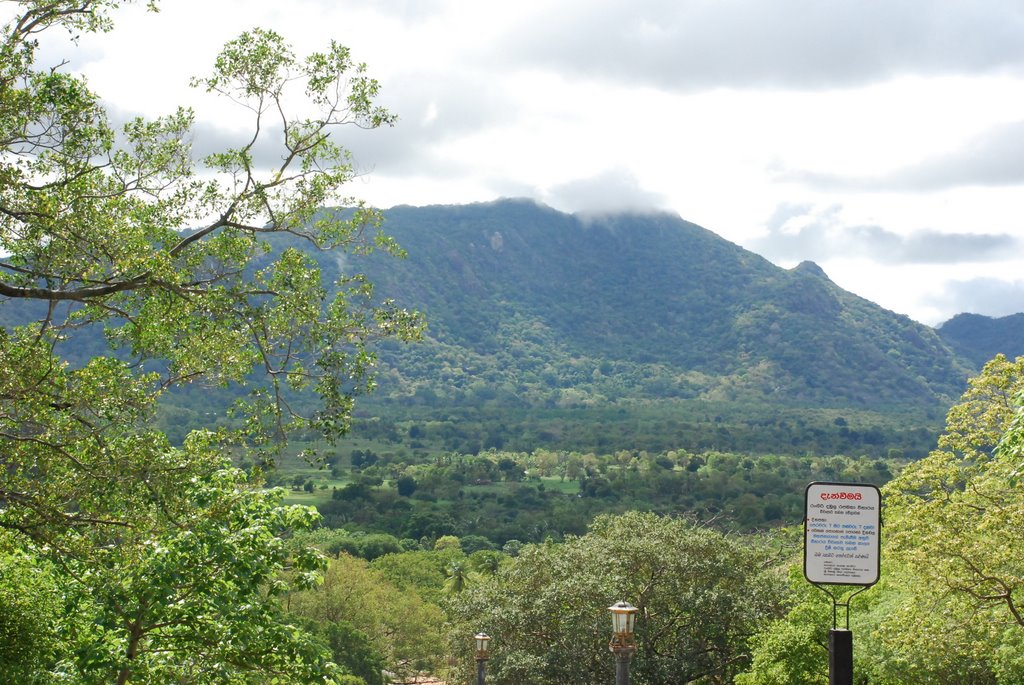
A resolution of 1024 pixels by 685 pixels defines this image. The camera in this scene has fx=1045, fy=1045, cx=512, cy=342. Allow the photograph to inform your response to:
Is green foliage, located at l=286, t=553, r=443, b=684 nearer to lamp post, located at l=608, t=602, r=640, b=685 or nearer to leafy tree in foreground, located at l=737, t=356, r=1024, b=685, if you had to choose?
leafy tree in foreground, located at l=737, t=356, r=1024, b=685

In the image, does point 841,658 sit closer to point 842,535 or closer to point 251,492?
point 842,535

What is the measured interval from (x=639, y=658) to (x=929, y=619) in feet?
31.9

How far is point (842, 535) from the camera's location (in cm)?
611

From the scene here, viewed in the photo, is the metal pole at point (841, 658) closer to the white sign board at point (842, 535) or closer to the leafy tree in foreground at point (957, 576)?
the white sign board at point (842, 535)

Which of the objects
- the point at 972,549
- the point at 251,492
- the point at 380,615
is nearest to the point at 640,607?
the point at 972,549

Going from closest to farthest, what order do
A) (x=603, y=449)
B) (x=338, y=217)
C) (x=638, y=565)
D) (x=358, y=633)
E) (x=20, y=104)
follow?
(x=20, y=104), (x=338, y=217), (x=638, y=565), (x=358, y=633), (x=603, y=449)

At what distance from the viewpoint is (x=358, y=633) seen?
38250 millimetres

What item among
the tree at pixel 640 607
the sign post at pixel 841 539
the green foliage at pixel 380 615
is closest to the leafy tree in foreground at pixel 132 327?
the sign post at pixel 841 539

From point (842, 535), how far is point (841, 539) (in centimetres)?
2

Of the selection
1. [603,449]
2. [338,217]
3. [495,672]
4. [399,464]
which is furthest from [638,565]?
[603,449]

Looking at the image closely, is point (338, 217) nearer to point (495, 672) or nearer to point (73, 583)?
point (73, 583)

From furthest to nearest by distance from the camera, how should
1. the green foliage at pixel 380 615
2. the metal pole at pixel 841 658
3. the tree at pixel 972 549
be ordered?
1. the green foliage at pixel 380 615
2. the tree at pixel 972 549
3. the metal pole at pixel 841 658

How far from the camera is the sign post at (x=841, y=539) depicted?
605 centimetres

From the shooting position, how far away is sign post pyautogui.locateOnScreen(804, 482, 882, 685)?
19.9ft
